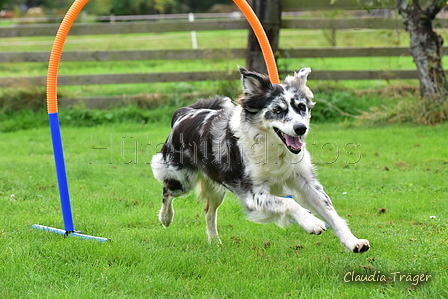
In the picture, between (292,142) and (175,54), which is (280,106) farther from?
(175,54)

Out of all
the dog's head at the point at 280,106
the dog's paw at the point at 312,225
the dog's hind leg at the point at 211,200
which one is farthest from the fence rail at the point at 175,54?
the dog's paw at the point at 312,225

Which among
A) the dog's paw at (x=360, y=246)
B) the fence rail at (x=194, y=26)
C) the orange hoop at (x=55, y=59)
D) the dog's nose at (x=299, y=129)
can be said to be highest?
the orange hoop at (x=55, y=59)

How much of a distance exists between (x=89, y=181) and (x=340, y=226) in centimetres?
408

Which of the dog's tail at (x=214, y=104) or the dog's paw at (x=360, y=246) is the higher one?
the dog's tail at (x=214, y=104)

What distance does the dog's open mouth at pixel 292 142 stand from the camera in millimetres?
4410

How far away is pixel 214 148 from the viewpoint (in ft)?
16.7

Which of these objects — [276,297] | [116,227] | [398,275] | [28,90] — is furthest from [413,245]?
[28,90]

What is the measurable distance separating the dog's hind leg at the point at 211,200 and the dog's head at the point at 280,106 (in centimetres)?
99

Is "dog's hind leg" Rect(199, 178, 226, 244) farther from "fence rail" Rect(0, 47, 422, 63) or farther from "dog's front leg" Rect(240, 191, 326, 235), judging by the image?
"fence rail" Rect(0, 47, 422, 63)

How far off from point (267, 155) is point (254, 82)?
65 centimetres

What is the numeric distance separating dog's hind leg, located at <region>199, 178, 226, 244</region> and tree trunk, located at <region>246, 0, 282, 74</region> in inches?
249

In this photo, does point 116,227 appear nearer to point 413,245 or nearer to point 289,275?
point 289,275

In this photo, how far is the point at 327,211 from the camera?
448 cm

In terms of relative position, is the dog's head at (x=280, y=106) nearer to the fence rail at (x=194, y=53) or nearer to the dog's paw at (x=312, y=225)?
the dog's paw at (x=312, y=225)
